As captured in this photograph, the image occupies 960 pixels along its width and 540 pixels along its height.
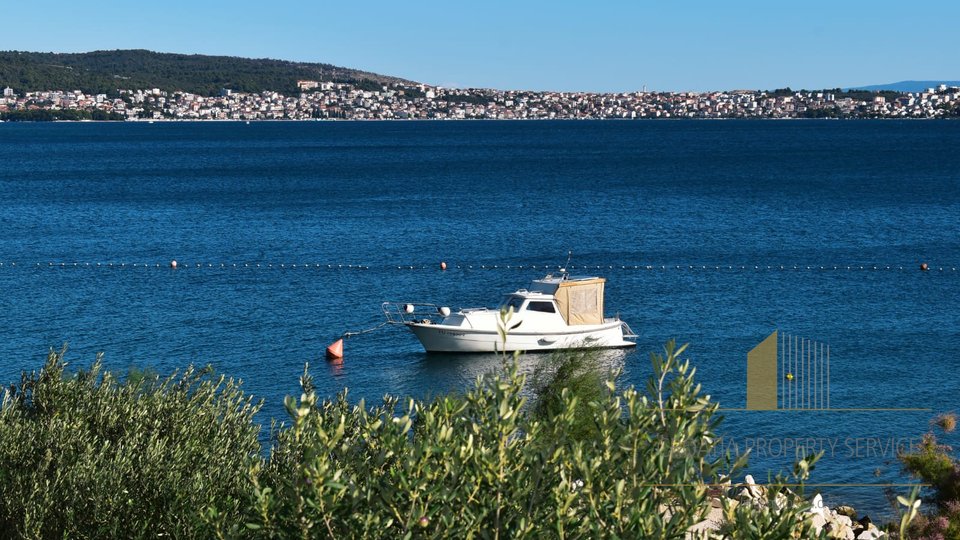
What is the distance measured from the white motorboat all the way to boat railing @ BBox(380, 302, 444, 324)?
5.92ft

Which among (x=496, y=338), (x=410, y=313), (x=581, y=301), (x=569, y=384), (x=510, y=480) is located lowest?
(x=496, y=338)

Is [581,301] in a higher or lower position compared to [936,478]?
lower

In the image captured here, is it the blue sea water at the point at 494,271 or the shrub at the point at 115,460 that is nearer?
the shrub at the point at 115,460

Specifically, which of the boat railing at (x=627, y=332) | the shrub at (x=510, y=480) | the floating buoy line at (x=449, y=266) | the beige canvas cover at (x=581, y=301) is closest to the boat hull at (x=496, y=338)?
the beige canvas cover at (x=581, y=301)

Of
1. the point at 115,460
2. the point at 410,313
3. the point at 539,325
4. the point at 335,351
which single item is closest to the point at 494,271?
the point at 410,313

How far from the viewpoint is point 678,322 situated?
40.1 m

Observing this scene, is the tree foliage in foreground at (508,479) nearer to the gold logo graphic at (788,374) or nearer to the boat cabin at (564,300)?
the gold logo graphic at (788,374)

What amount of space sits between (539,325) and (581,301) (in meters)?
1.65

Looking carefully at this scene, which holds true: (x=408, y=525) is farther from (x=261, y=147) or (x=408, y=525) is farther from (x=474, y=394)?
(x=261, y=147)

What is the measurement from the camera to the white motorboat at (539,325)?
3512cm

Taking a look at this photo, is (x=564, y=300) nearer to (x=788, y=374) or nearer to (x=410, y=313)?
(x=410, y=313)

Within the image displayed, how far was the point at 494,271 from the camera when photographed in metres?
51.3

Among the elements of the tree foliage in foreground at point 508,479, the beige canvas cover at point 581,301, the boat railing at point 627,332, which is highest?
the tree foliage in foreground at point 508,479

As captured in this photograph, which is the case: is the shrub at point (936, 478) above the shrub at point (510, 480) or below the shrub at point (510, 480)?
below
